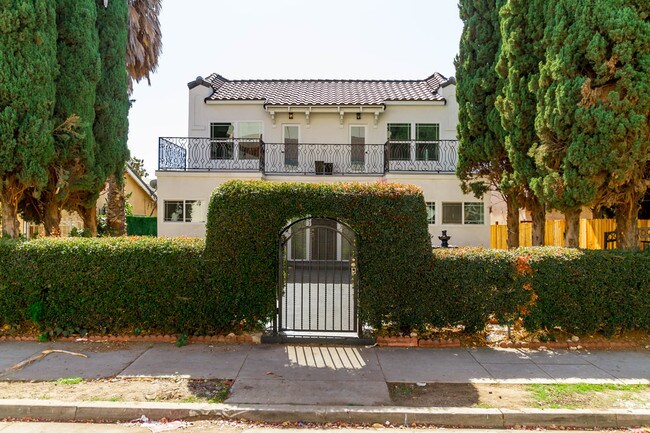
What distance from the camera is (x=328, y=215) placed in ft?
22.3

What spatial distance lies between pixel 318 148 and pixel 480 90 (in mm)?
7283

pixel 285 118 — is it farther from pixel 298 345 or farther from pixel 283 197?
pixel 298 345

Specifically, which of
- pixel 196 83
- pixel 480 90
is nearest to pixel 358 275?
pixel 480 90

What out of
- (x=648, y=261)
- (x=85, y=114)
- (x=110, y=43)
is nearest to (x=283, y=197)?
(x=648, y=261)

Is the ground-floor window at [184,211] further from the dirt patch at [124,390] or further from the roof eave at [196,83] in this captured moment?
the dirt patch at [124,390]

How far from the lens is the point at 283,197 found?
6.77m

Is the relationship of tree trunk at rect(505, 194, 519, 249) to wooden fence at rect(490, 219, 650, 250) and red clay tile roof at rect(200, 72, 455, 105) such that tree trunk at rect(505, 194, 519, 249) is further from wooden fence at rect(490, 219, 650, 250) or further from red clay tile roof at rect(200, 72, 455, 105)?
red clay tile roof at rect(200, 72, 455, 105)

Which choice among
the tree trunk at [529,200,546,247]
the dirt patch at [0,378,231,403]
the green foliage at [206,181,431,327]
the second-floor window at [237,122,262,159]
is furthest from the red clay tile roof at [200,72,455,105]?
the dirt patch at [0,378,231,403]

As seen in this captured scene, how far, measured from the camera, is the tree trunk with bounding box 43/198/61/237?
10664 millimetres

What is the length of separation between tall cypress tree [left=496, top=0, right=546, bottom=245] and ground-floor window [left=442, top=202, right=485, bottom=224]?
627 centimetres

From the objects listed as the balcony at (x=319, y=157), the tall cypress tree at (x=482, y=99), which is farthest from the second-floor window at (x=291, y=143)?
the tall cypress tree at (x=482, y=99)

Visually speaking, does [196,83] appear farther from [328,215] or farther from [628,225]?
[628,225]

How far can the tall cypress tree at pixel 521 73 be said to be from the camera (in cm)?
886

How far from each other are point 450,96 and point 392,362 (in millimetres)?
14717
